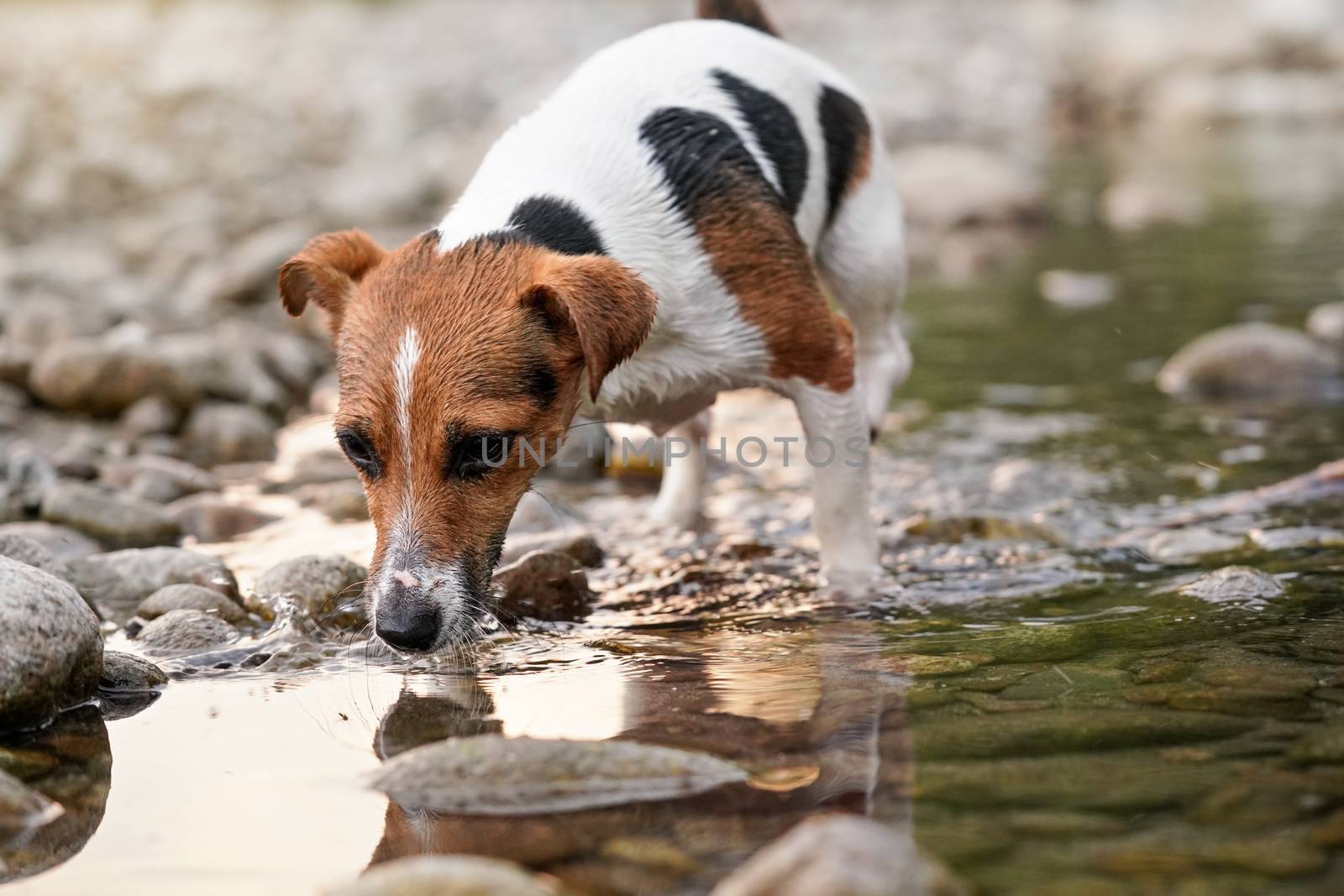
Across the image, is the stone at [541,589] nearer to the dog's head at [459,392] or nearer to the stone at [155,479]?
the dog's head at [459,392]

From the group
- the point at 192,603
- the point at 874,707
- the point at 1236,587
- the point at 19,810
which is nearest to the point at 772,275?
the point at 874,707

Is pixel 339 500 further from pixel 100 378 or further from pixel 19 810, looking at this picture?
pixel 19 810

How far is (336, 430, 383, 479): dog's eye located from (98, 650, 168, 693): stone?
2.76 feet

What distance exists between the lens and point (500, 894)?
8.64 ft

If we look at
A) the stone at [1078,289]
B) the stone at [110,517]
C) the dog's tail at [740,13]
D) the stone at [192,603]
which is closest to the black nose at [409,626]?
the stone at [192,603]

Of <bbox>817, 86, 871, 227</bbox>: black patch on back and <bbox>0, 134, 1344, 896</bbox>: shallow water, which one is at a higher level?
<bbox>817, 86, 871, 227</bbox>: black patch on back

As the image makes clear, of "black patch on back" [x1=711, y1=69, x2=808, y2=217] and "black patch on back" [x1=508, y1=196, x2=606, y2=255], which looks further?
"black patch on back" [x1=711, y1=69, x2=808, y2=217]

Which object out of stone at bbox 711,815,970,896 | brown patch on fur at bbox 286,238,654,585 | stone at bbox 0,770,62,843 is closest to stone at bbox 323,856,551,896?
stone at bbox 711,815,970,896

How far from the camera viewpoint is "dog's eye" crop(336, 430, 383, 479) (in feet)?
13.9

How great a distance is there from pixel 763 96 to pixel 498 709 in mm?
2643

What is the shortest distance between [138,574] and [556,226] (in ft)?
6.58

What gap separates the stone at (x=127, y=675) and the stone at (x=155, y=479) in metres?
2.51

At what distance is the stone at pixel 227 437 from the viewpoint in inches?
305

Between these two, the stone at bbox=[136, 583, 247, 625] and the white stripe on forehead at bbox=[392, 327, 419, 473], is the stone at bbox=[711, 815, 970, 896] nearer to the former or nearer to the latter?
the white stripe on forehead at bbox=[392, 327, 419, 473]
